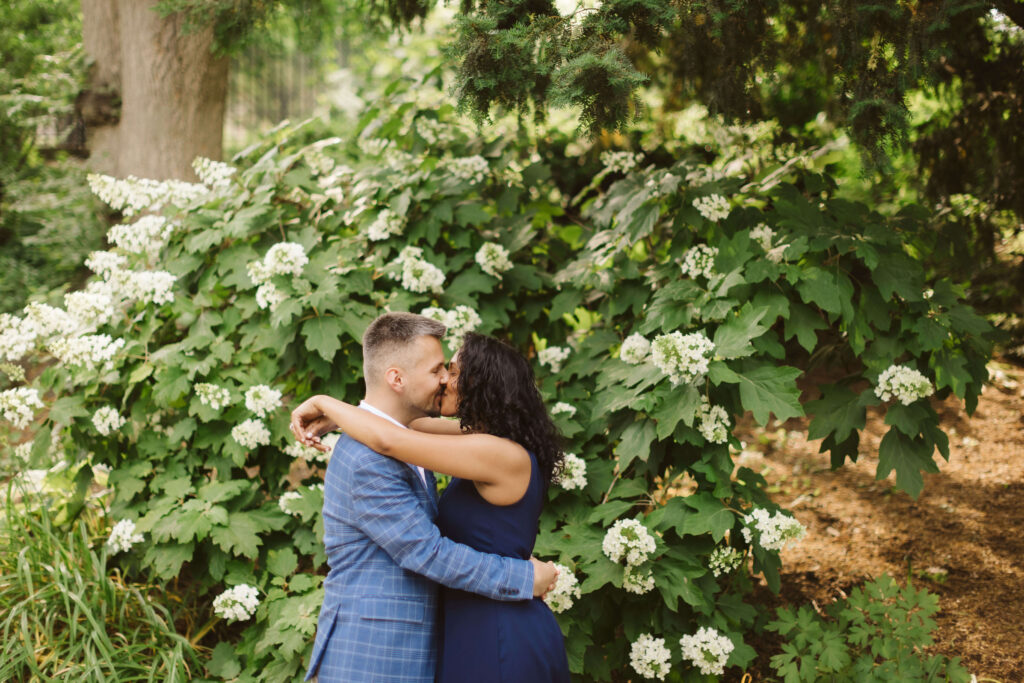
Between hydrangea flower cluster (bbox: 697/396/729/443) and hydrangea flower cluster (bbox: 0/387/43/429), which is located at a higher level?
hydrangea flower cluster (bbox: 697/396/729/443)

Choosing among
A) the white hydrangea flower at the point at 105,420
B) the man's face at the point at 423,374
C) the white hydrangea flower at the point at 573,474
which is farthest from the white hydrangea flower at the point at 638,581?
the white hydrangea flower at the point at 105,420

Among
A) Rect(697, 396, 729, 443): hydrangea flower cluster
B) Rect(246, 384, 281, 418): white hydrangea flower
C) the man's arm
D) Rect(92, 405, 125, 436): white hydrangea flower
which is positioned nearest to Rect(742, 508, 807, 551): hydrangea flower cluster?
Rect(697, 396, 729, 443): hydrangea flower cluster

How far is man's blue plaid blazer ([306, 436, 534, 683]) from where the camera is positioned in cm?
224

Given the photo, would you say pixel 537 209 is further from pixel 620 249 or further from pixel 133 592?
pixel 133 592

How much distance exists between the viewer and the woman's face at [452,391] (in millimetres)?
2543

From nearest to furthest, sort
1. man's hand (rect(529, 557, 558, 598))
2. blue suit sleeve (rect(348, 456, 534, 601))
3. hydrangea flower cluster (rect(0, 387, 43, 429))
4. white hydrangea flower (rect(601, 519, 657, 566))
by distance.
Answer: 1. blue suit sleeve (rect(348, 456, 534, 601))
2. man's hand (rect(529, 557, 558, 598))
3. white hydrangea flower (rect(601, 519, 657, 566))
4. hydrangea flower cluster (rect(0, 387, 43, 429))

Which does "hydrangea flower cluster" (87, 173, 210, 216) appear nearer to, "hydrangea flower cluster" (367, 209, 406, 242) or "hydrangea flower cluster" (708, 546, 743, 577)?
"hydrangea flower cluster" (367, 209, 406, 242)

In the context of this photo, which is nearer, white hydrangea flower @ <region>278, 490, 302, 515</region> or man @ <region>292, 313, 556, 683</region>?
man @ <region>292, 313, 556, 683</region>

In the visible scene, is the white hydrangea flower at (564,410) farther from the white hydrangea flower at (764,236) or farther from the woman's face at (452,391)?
the white hydrangea flower at (764,236)

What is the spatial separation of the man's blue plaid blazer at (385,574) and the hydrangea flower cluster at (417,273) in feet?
5.29

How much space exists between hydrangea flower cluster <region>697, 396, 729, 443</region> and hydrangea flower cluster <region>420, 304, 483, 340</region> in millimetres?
1293

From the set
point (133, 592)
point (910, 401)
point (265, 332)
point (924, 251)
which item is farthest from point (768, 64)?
point (133, 592)

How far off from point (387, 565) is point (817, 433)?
7.15 ft

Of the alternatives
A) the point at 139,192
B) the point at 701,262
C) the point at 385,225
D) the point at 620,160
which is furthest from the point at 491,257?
the point at 139,192
